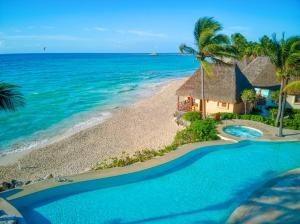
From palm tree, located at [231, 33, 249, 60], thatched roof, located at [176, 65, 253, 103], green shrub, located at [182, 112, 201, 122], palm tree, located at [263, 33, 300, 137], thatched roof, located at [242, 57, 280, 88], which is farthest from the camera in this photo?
palm tree, located at [231, 33, 249, 60]

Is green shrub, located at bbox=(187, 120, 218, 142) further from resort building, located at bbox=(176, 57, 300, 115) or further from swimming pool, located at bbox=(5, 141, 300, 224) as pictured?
resort building, located at bbox=(176, 57, 300, 115)

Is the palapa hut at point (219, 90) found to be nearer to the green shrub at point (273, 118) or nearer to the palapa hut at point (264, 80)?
the green shrub at point (273, 118)

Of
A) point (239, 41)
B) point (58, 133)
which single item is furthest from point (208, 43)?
point (239, 41)

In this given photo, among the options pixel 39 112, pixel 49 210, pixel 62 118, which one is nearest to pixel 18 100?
pixel 49 210

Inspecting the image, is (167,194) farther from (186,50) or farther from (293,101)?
(293,101)

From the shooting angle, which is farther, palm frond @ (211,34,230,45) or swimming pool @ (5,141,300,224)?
palm frond @ (211,34,230,45)

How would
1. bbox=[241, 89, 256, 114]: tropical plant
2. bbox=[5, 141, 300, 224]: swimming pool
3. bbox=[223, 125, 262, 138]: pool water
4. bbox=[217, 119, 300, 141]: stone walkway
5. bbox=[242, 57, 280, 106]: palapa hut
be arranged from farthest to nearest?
bbox=[242, 57, 280, 106]: palapa hut
bbox=[241, 89, 256, 114]: tropical plant
bbox=[223, 125, 262, 138]: pool water
bbox=[217, 119, 300, 141]: stone walkway
bbox=[5, 141, 300, 224]: swimming pool

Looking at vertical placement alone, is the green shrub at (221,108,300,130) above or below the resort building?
below

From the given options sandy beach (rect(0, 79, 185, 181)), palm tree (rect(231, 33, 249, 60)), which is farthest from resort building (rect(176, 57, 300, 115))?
palm tree (rect(231, 33, 249, 60))

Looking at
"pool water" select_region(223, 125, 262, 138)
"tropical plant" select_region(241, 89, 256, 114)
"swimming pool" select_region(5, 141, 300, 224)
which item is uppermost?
"tropical plant" select_region(241, 89, 256, 114)

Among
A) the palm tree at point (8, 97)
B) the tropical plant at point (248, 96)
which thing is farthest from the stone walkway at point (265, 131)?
the palm tree at point (8, 97)
